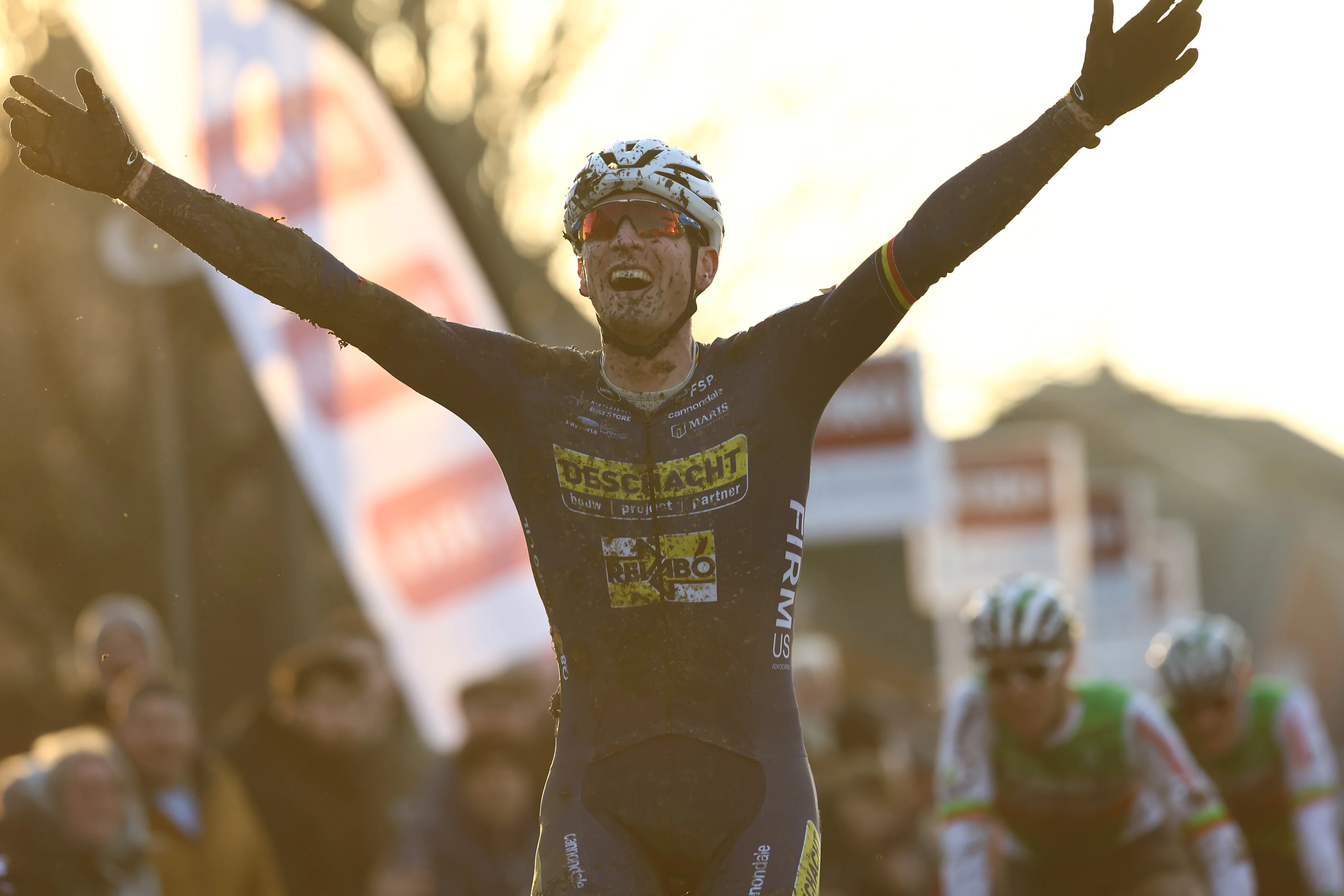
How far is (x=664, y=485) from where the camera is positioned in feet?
14.4

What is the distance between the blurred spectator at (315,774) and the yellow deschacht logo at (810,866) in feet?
14.4

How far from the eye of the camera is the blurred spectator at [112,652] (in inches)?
325

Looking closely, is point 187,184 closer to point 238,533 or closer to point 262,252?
point 262,252

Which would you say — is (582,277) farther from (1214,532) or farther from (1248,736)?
(1214,532)

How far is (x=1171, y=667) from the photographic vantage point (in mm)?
9375

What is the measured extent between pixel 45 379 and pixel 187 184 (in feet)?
46.3

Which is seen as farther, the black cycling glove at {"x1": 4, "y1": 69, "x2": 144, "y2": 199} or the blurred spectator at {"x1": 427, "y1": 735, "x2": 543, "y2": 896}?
Result: the blurred spectator at {"x1": 427, "y1": 735, "x2": 543, "y2": 896}

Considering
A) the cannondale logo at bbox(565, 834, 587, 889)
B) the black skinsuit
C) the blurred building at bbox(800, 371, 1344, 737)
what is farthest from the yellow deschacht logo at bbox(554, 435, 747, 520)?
the blurred building at bbox(800, 371, 1344, 737)

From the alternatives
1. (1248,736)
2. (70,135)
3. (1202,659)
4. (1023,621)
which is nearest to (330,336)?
(1023,621)

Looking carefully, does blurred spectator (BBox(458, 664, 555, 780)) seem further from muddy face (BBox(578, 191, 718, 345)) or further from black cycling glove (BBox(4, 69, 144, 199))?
black cycling glove (BBox(4, 69, 144, 199))

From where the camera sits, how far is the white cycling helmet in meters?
4.41

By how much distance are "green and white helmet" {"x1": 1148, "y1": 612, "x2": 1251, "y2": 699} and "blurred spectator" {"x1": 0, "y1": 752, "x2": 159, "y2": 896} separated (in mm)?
5297

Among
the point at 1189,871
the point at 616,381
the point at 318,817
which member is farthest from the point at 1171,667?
the point at 616,381

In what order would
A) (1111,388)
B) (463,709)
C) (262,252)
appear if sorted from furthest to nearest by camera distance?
(1111,388)
(463,709)
(262,252)
